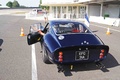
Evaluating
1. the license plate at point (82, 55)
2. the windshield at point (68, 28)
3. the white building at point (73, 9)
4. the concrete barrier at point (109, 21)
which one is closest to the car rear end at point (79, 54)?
the license plate at point (82, 55)

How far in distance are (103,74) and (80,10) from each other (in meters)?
33.8

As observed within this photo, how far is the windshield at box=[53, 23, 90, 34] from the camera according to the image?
249 inches

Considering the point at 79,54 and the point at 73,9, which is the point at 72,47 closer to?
the point at 79,54

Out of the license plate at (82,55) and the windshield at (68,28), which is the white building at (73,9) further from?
the license plate at (82,55)

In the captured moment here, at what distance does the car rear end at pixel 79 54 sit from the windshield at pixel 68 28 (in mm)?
1094

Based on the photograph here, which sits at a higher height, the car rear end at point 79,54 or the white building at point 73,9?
the white building at point 73,9

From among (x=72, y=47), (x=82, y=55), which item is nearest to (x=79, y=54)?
(x=82, y=55)

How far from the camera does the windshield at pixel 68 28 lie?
6.33 metres

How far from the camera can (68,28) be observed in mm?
6523

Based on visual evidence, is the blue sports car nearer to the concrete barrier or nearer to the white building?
the concrete barrier

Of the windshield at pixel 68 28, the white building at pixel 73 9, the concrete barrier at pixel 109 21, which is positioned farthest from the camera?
the white building at pixel 73 9


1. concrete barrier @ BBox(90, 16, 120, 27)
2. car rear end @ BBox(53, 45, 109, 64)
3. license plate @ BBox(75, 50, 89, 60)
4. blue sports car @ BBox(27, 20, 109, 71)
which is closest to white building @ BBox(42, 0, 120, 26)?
concrete barrier @ BBox(90, 16, 120, 27)

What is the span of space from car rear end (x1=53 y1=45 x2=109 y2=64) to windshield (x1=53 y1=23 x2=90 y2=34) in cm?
109

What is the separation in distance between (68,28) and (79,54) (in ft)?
4.70
